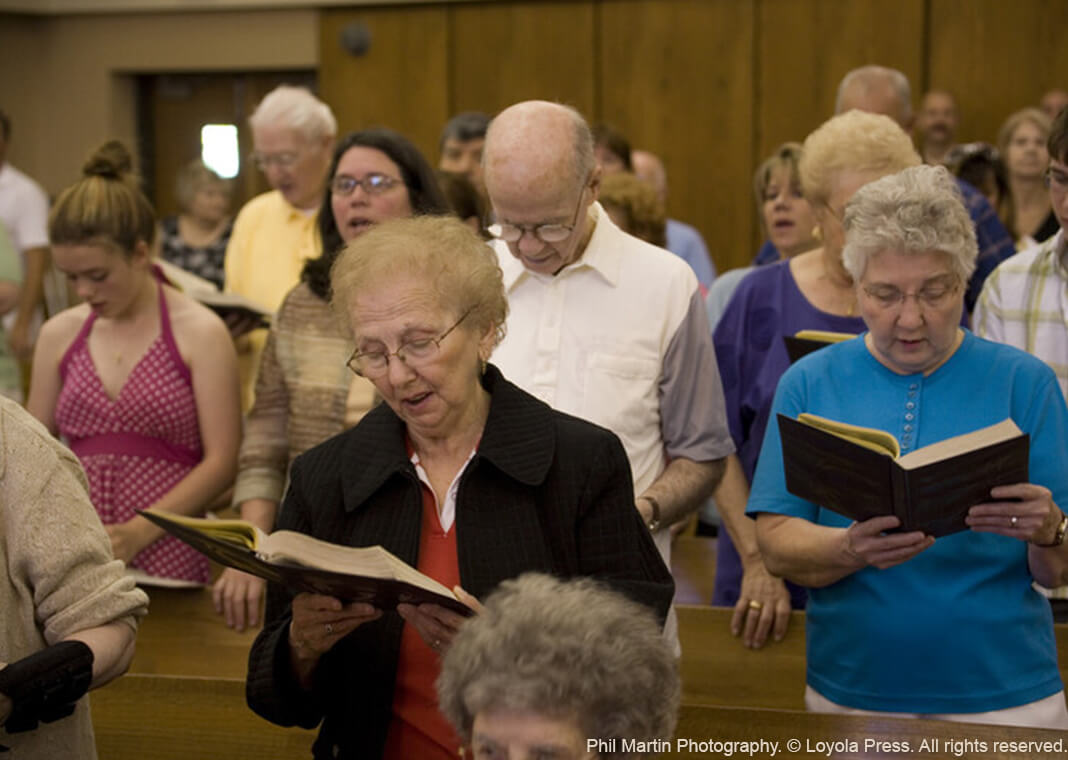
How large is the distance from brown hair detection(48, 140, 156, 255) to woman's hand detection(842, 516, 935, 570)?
6.79 feet

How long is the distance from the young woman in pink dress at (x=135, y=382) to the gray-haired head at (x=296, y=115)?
1268mm

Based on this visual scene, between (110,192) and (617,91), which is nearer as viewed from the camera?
(110,192)

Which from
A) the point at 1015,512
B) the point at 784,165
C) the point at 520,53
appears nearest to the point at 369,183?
the point at 784,165

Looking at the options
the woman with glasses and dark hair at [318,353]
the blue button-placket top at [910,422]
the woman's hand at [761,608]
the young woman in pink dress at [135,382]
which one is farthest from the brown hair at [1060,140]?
the young woman in pink dress at [135,382]

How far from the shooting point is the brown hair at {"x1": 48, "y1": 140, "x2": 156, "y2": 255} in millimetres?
3648

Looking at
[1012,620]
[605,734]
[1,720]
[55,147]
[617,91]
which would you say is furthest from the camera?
[55,147]

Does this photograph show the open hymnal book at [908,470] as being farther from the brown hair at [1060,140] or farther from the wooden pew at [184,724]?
the wooden pew at [184,724]

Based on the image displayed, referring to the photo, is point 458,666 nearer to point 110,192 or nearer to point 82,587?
point 82,587

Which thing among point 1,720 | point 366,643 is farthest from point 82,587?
point 366,643

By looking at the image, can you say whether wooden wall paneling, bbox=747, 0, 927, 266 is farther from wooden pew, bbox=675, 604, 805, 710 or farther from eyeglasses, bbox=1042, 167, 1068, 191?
wooden pew, bbox=675, 604, 805, 710

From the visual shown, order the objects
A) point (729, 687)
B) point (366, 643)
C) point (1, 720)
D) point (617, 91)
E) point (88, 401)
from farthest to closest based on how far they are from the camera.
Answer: point (617, 91), point (88, 401), point (729, 687), point (366, 643), point (1, 720)

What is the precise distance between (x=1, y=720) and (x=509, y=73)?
8.62 metres

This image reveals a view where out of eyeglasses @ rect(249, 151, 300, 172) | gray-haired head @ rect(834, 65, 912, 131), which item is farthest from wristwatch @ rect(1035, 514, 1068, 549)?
eyeglasses @ rect(249, 151, 300, 172)

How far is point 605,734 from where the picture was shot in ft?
6.14
